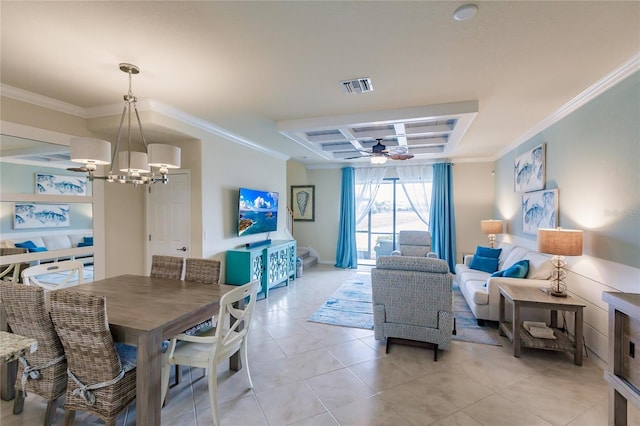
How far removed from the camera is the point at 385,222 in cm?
734

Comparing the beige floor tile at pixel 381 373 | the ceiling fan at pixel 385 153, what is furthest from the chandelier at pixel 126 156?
the ceiling fan at pixel 385 153

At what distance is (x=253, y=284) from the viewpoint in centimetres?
234

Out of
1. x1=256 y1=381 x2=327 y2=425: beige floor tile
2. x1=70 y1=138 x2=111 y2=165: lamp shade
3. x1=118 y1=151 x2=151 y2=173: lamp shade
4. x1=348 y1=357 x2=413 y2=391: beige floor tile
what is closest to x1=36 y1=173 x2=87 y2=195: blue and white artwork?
x1=118 y1=151 x2=151 y2=173: lamp shade

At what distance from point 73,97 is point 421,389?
15.2ft

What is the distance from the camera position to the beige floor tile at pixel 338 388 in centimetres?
224

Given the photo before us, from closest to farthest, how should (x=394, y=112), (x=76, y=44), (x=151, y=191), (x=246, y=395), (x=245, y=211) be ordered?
1. (x=76, y=44)
2. (x=246, y=395)
3. (x=394, y=112)
4. (x=151, y=191)
5. (x=245, y=211)

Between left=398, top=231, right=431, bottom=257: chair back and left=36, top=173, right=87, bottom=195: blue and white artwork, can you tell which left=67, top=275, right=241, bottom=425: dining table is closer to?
left=36, top=173, right=87, bottom=195: blue and white artwork

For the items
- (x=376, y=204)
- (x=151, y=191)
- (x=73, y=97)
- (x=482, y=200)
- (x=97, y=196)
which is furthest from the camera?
(x=376, y=204)

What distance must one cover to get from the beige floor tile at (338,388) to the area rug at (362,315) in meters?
1.11

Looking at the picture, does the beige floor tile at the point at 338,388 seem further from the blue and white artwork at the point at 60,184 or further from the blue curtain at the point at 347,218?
the blue curtain at the point at 347,218

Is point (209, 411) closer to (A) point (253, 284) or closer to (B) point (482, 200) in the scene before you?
(A) point (253, 284)

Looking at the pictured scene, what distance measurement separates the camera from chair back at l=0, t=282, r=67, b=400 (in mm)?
1847

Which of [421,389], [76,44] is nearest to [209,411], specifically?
[421,389]

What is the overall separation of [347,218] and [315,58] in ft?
17.1
